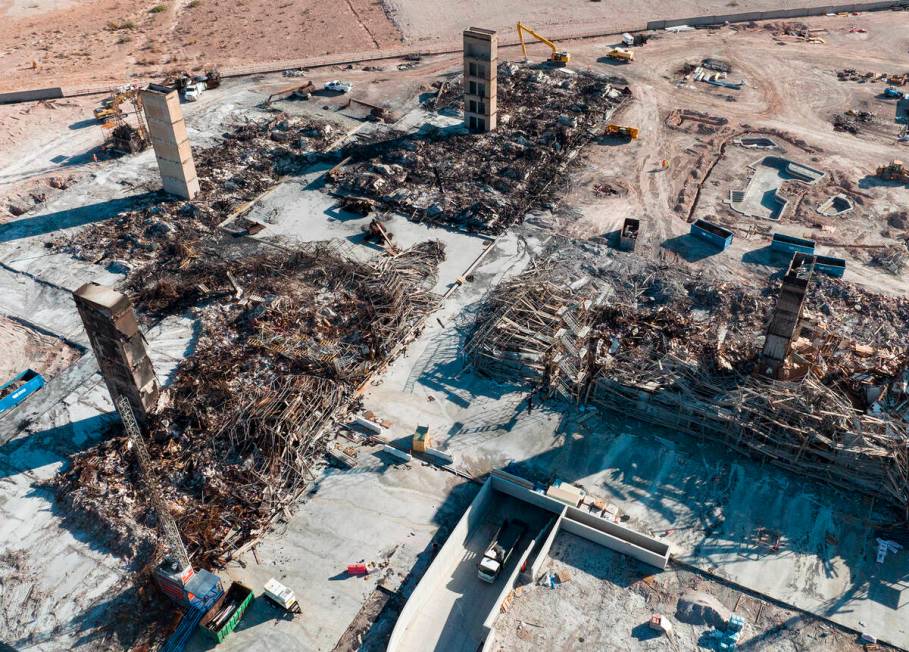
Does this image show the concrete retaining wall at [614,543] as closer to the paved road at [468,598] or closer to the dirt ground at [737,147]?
the paved road at [468,598]

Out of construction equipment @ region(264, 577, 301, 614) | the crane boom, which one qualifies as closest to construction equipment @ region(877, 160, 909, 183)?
construction equipment @ region(264, 577, 301, 614)

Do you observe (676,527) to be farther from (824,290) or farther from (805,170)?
(805,170)

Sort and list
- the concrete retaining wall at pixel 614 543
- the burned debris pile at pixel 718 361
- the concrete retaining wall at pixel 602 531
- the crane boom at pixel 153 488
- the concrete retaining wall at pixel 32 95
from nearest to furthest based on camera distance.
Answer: the crane boom at pixel 153 488 → the concrete retaining wall at pixel 614 543 → the concrete retaining wall at pixel 602 531 → the burned debris pile at pixel 718 361 → the concrete retaining wall at pixel 32 95

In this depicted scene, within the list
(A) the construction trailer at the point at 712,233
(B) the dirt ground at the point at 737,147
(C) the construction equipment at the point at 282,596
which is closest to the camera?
(C) the construction equipment at the point at 282,596

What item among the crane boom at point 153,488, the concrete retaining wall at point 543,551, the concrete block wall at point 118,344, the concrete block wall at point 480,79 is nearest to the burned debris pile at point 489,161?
the concrete block wall at point 480,79

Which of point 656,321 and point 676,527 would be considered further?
point 656,321

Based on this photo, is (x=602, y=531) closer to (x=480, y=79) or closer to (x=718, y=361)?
(x=718, y=361)

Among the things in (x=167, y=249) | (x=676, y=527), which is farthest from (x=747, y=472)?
(x=167, y=249)
